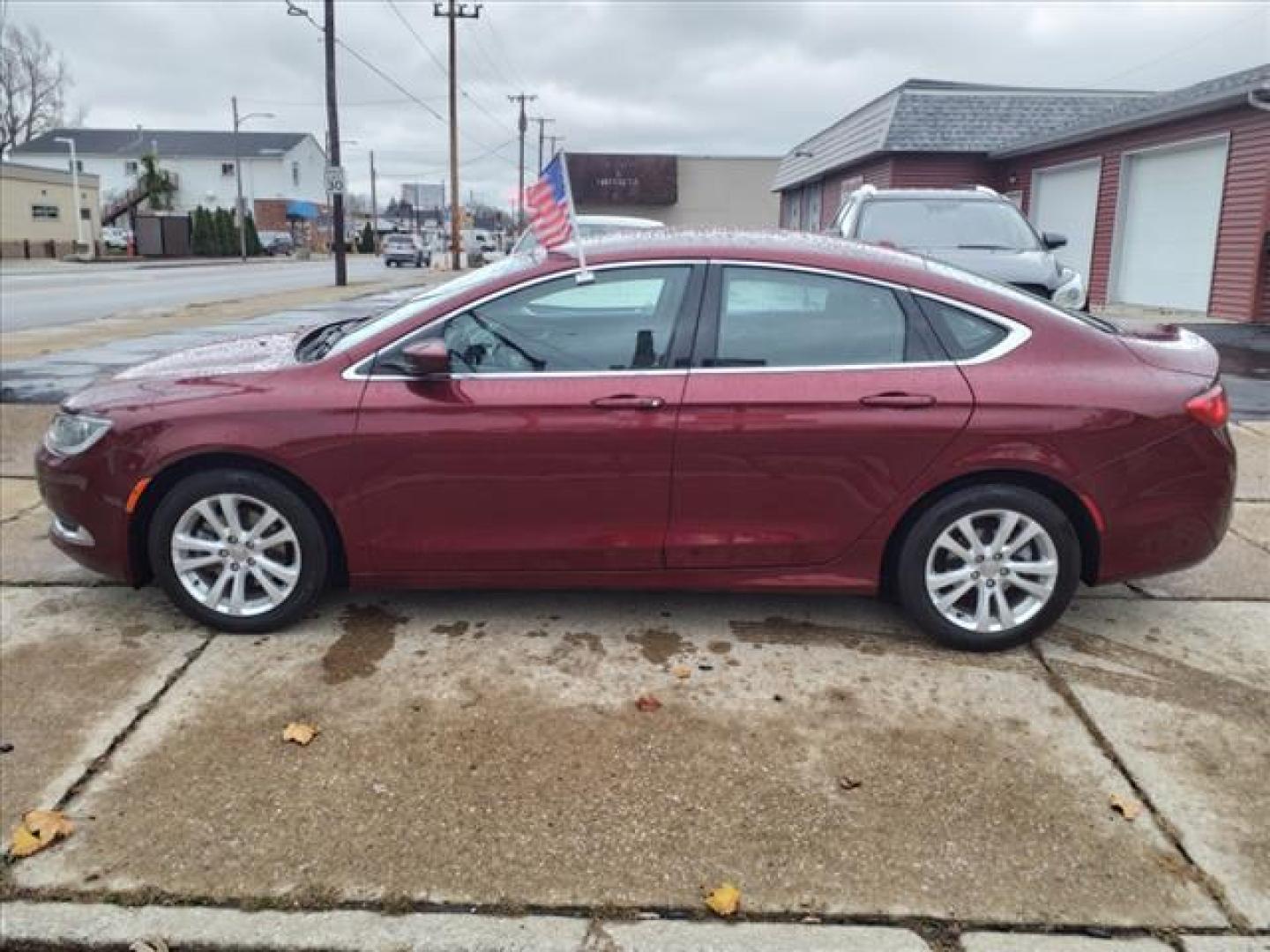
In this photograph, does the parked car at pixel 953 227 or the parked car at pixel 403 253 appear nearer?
the parked car at pixel 953 227

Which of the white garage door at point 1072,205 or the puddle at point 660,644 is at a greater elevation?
the white garage door at point 1072,205

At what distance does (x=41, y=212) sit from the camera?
53938mm

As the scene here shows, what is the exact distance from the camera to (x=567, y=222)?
13.9 feet

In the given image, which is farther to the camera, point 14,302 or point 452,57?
point 452,57

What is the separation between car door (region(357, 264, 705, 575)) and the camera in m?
3.89

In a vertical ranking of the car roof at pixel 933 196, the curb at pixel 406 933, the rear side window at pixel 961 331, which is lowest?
the curb at pixel 406 933

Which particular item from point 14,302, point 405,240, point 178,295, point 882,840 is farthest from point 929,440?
point 405,240

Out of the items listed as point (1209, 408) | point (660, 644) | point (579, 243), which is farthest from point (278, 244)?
point (1209, 408)

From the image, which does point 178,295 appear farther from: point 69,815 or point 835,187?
point 69,815

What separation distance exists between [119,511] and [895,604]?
3155 millimetres

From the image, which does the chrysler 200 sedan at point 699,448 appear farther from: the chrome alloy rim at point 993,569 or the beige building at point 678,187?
the beige building at point 678,187

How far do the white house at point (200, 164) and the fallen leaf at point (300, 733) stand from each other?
285ft

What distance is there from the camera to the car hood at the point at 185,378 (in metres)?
4.05

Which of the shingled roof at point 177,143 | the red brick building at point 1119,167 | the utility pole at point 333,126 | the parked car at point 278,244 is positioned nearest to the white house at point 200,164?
the shingled roof at point 177,143
